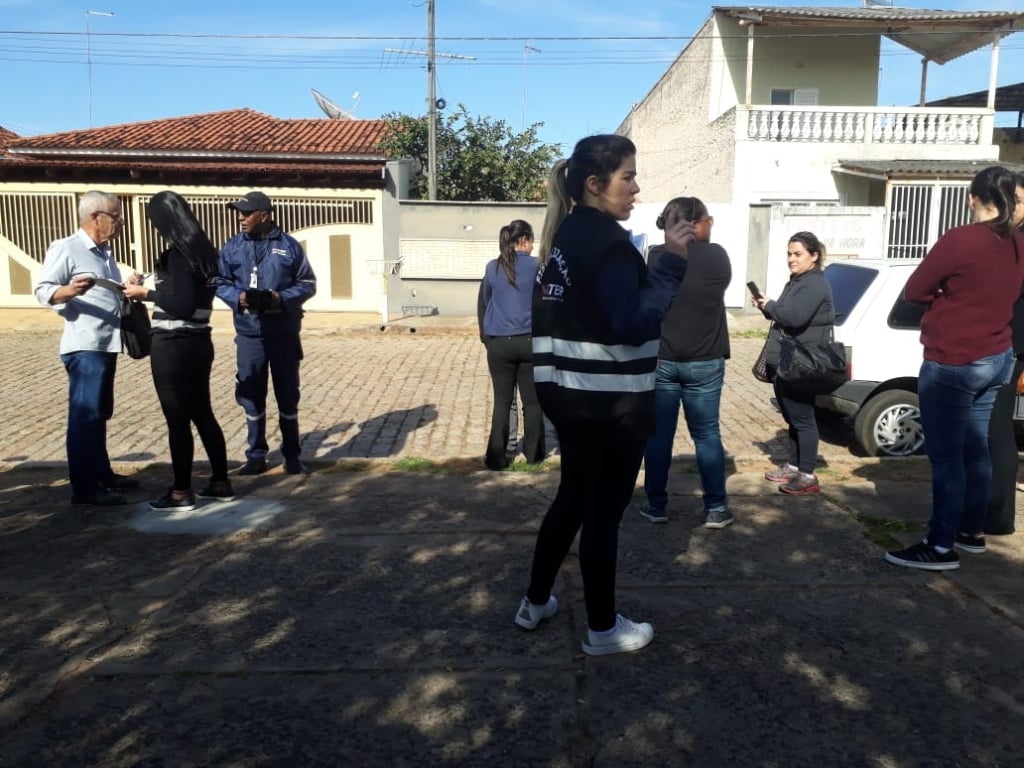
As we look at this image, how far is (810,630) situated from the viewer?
3.44 metres

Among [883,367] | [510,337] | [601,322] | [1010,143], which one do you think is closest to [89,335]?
[510,337]

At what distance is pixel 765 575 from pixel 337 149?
16.7 meters

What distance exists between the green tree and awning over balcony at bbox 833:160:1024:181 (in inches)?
300

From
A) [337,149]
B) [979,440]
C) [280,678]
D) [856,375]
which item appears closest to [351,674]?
[280,678]

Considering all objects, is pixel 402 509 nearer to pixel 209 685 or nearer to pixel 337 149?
pixel 209 685

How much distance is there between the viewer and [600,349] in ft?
9.98

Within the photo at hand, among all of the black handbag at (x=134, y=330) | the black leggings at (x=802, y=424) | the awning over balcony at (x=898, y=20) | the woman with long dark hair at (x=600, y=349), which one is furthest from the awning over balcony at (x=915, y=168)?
the woman with long dark hair at (x=600, y=349)

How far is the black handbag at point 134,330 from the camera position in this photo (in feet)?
16.5

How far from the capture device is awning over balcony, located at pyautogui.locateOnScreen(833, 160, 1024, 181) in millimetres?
17344

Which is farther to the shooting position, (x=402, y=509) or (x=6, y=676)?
(x=402, y=509)

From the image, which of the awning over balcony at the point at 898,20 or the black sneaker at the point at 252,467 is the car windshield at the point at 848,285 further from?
the awning over balcony at the point at 898,20

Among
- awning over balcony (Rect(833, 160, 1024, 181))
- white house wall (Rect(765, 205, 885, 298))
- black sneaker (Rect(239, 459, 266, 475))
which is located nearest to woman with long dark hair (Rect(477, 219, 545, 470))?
black sneaker (Rect(239, 459, 266, 475))

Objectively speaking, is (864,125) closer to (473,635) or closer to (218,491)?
(218,491)

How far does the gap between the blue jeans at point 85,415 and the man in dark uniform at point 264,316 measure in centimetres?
88
